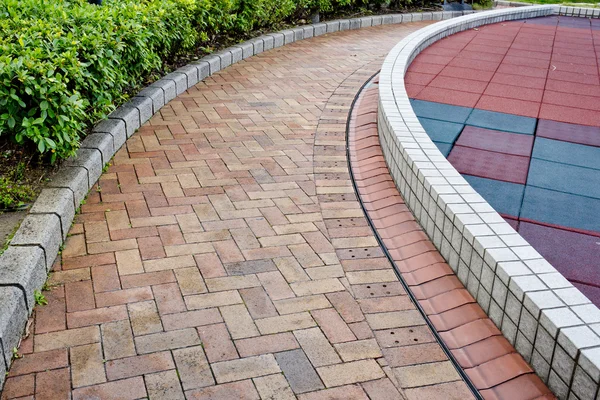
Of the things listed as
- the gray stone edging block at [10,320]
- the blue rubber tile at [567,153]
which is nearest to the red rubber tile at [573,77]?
the blue rubber tile at [567,153]

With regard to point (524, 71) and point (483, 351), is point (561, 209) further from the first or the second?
point (524, 71)

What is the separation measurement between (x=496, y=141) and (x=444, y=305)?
2.33 meters

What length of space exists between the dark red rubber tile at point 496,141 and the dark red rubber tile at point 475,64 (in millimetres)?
2342

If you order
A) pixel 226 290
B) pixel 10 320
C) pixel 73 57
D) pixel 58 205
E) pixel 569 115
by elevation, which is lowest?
pixel 226 290

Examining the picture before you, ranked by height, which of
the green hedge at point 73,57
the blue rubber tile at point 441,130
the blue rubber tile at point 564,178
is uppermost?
the green hedge at point 73,57

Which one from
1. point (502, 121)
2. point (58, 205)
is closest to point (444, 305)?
point (58, 205)

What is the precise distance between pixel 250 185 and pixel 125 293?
1.49 meters

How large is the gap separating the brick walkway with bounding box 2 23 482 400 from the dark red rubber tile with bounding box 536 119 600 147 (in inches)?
69.2

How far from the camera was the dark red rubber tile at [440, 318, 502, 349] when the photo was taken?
9.77ft

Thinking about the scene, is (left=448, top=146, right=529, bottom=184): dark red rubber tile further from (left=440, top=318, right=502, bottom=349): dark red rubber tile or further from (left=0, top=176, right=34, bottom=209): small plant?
(left=0, top=176, right=34, bottom=209): small plant

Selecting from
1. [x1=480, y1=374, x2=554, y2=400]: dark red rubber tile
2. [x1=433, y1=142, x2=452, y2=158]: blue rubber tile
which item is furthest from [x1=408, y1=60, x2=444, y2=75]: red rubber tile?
[x1=480, y1=374, x2=554, y2=400]: dark red rubber tile

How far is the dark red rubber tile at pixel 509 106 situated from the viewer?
5.94 metres

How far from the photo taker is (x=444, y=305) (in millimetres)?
3242

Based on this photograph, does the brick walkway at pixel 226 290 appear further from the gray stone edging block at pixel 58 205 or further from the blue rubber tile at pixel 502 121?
the blue rubber tile at pixel 502 121
